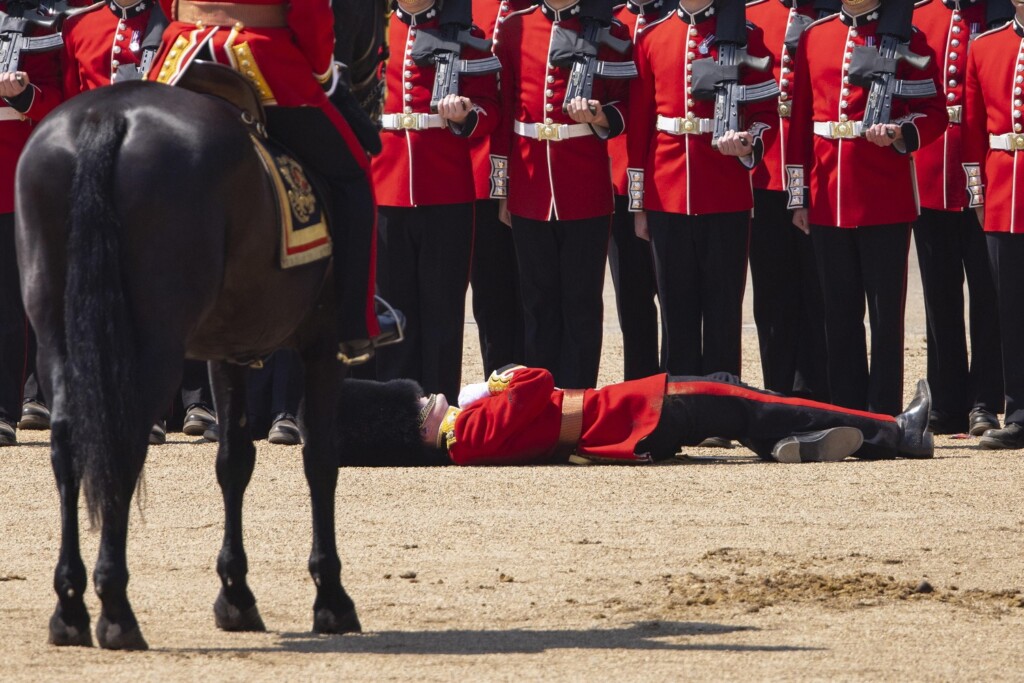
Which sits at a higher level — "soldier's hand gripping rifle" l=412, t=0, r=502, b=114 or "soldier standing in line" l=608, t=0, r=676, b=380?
"soldier's hand gripping rifle" l=412, t=0, r=502, b=114

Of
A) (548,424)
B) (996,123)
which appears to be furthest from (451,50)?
(996,123)

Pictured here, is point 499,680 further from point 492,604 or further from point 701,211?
point 701,211

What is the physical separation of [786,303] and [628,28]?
147cm

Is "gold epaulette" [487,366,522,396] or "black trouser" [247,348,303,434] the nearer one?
"gold epaulette" [487,366,522,396]

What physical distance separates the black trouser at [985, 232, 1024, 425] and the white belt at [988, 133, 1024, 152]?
0.35 m

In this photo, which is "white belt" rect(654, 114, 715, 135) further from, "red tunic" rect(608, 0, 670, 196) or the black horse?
the black horse

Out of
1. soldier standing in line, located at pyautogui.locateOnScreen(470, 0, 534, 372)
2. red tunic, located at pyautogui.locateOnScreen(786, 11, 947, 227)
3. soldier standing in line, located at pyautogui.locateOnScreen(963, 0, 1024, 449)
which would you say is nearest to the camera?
soldier standing in line, located at pyautogui.locateOnScreen(963, 0, 1024, 449)

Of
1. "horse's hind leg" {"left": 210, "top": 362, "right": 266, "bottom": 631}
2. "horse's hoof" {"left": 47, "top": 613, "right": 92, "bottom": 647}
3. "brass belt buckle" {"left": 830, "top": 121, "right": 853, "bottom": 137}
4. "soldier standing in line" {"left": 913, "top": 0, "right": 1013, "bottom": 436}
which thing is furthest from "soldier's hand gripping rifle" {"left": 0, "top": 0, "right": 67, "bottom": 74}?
"horse's hoof" {"left": 47, "top": 613, "right": 92, "bottom": 647}

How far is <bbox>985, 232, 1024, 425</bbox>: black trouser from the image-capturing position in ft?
27.4

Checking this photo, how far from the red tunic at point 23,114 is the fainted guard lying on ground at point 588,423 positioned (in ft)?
7.02

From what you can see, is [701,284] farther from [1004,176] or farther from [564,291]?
[1004,176]

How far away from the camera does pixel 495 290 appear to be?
30.7 feet

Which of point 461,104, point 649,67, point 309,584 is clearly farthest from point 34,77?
point 309,584

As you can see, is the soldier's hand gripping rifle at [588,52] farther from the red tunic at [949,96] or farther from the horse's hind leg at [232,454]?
the horse's hind leg at [232,454]
